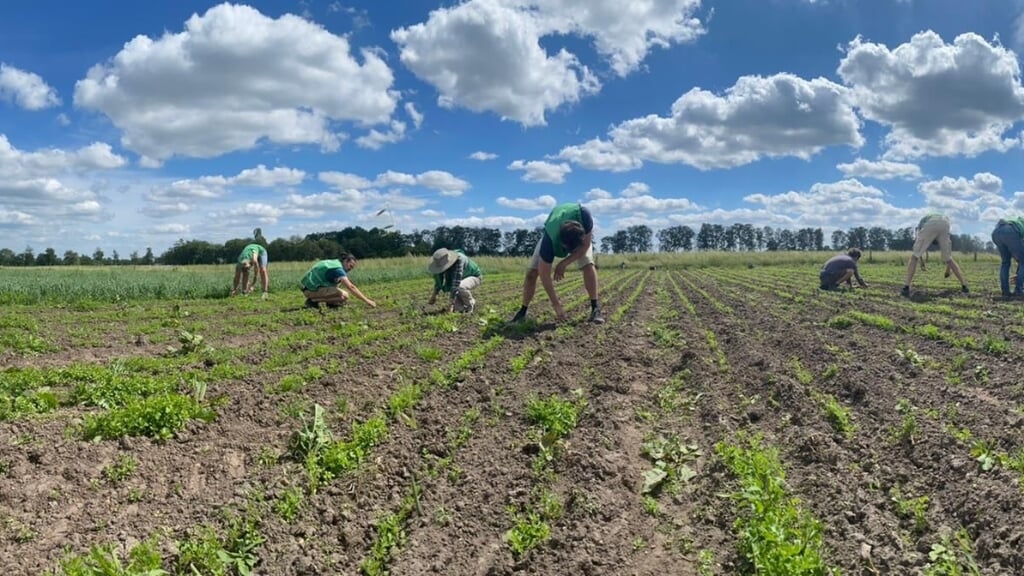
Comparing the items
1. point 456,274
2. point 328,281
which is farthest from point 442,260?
point 328,281

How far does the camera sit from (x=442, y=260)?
1182cm

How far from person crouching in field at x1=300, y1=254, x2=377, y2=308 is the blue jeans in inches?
548

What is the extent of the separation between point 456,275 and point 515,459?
25.6ft

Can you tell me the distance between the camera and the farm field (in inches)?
128

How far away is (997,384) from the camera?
5938 mm

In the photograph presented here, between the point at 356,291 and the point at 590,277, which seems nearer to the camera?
the point at 590,277

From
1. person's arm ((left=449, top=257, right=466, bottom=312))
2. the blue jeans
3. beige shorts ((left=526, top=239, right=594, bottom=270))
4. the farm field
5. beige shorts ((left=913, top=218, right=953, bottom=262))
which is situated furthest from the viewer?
beige shorts ((left=913, top=218, right=953, bottom=262))

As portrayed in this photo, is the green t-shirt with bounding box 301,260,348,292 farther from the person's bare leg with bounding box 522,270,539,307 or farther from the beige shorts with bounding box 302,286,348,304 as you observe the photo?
the person's bare leg with bounding box 522,270,539,307

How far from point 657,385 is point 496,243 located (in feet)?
360

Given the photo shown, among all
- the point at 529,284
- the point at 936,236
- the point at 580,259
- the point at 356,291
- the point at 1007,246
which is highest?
the point at 936,236

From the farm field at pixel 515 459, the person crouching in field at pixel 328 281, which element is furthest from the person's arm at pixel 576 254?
the person crouching in field at pixel 328 281

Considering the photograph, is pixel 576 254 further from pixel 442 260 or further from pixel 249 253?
pixel 249 253

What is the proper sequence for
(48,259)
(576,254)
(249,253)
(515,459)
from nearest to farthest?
1. (515,459)
2. (576,254)
3. (249,253)
4. (48,259)

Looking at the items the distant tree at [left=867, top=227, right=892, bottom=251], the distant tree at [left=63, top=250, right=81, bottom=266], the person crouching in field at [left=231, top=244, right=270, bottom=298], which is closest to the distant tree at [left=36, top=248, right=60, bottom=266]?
the distant tree at [left=63, top=250, right=81, bottom=266]
